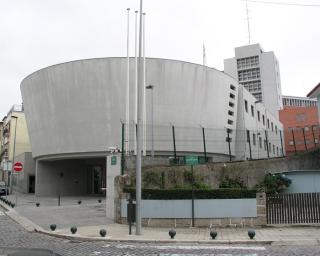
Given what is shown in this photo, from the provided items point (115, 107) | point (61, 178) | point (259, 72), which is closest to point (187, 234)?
point (115, 107)

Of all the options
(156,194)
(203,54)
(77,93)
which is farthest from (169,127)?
(203,54)

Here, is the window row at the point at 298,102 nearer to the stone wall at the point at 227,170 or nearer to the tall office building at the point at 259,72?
the tall office building at the point at 259,72

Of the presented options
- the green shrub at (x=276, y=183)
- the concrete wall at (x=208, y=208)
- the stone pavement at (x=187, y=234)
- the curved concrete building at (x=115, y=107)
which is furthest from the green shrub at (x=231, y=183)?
the curved concrete building at (x=115, y=107)

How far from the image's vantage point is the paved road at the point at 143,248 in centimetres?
1119

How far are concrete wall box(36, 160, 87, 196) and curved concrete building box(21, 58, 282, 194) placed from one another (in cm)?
245

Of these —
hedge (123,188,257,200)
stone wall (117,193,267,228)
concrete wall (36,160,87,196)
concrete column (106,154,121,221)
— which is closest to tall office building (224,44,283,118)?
concrete wall (36,160,87,196)

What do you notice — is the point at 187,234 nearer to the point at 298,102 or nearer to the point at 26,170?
the point at 26,170

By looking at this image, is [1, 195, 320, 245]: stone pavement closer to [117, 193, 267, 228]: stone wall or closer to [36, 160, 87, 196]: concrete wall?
[117, 193, 267, 228]: stone wall

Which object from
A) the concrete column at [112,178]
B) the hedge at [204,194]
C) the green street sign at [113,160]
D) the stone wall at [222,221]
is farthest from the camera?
the green street sign at [113,160]

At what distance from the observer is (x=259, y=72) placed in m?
117

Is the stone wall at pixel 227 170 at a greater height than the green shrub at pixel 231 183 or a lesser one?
greater

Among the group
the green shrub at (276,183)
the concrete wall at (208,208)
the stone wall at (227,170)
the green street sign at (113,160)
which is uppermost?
the green street sign at (113,160)

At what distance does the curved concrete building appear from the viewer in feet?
122

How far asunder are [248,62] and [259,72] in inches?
183
